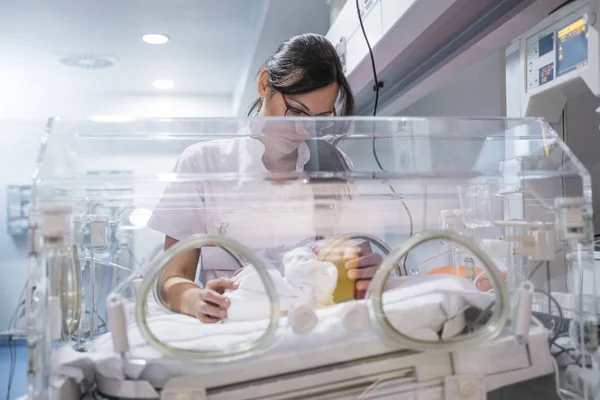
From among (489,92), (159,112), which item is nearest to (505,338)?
(489,92)

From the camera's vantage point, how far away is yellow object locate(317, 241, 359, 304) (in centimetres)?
79

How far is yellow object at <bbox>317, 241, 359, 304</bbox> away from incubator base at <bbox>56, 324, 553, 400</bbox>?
10cm

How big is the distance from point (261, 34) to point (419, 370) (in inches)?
100.0

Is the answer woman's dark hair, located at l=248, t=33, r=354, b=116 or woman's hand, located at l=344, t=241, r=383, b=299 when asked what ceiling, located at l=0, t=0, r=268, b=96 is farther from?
woman's hand, located at l=344, t=241, r=383, b=299

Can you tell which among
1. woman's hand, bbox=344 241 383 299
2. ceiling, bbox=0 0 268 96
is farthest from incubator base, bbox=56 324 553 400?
ceiling, bbox=0 0 268 96

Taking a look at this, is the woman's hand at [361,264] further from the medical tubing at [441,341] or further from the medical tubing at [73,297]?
the medical tubing at [73,297]

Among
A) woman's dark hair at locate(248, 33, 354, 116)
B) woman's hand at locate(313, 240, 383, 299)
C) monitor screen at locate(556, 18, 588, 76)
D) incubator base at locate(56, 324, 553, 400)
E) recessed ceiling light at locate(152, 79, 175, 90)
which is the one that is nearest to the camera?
incubator base at locate(56, 324, 553, 400)

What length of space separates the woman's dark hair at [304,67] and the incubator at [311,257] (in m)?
0.33

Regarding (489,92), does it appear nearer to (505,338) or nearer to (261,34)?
(261,34)

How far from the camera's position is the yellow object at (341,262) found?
2.59 ft

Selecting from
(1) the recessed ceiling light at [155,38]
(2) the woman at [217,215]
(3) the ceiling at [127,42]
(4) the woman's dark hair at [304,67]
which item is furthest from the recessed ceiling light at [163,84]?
(2) the woman at [217,215]

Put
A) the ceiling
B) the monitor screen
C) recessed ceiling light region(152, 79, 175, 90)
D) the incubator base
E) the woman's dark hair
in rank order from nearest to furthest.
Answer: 1. the incubator base
2. the monitor screen
3. the woman's dark hair
4. the ceiling
5. recessed ceiling light region(152, 79, 175, 90)

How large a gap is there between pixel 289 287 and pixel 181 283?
0.78 ft

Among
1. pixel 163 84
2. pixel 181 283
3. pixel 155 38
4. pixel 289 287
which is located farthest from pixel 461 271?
pixel 163 84
